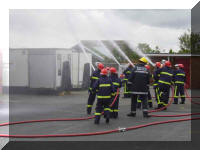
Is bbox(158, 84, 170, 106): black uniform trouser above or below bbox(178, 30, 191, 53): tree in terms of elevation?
below

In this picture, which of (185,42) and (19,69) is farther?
(185,42)

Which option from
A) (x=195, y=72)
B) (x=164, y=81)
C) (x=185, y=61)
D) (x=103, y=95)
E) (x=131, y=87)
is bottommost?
(x=103, y=95)

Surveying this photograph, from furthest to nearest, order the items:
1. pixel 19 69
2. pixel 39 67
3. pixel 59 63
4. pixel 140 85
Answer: pixel 19 69
pixel 39 67
pixel 59 63
pixel 140 85

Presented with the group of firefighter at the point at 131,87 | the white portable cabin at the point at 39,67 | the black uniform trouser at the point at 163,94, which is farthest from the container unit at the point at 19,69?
the black uniform trouser at the point at 163,94

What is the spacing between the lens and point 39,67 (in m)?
19.9

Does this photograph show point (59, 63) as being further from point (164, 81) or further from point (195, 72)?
point (195, 72)

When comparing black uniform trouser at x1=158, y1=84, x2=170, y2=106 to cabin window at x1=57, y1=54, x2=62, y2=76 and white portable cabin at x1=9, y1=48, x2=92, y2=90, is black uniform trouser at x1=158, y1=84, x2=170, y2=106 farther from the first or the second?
cabin window at x1=57, y1=54, x2=62, y2=76

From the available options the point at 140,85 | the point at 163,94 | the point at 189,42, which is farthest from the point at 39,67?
the point at 189,42

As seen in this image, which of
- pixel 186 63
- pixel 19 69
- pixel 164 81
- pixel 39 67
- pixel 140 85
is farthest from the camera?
pixel 186 63

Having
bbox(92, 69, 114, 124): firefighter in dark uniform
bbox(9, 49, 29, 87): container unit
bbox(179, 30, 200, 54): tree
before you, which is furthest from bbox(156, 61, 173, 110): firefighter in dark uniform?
bbox(179, 30, 200, 54): tree

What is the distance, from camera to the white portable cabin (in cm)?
1950

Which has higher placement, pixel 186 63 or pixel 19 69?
pixel 186 63
